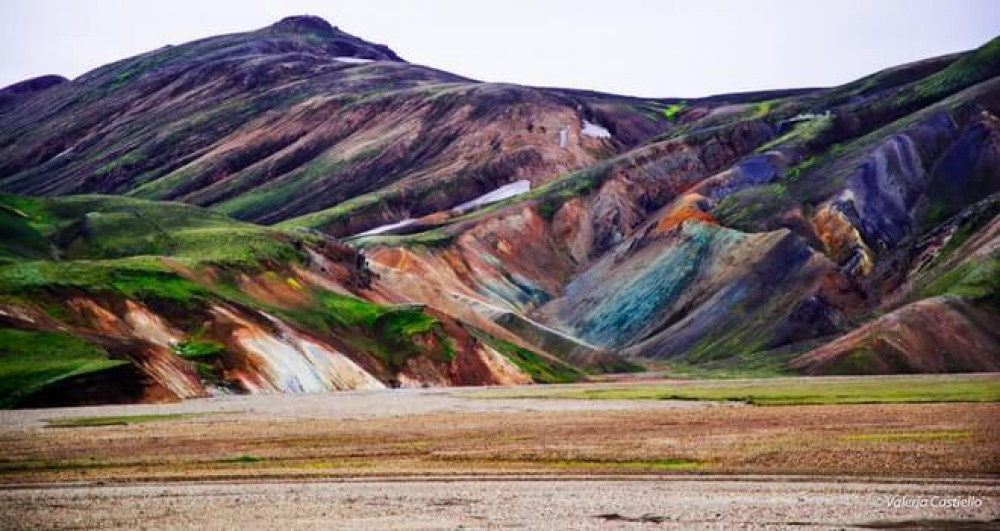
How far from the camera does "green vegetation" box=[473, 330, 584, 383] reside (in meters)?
115

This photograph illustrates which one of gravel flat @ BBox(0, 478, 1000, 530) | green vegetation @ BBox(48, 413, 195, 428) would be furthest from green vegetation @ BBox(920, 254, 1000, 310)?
gravel flat @ BBox(0, 478, 1000, 530)

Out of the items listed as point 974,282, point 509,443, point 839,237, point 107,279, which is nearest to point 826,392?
point 509,443

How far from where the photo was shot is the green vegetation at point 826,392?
6381 cm

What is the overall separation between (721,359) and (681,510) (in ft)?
342

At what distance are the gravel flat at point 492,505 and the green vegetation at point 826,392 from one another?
111 ft

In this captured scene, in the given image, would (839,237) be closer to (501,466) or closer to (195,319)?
(195,319)

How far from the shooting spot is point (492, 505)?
26.8m

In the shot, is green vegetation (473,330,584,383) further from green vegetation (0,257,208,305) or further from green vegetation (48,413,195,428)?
green vegetation (48,413,195,428)

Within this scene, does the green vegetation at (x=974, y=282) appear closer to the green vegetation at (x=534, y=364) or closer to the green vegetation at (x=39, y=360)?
the green vegetation at (x=534, y=364)

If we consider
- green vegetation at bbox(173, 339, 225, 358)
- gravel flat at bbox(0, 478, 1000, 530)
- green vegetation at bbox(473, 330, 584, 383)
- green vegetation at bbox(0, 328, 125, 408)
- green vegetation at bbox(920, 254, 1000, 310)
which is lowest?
green vegetation at bbox(473, 330, 584, 383)

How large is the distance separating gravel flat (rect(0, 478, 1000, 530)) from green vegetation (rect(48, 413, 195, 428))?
20.9 metres

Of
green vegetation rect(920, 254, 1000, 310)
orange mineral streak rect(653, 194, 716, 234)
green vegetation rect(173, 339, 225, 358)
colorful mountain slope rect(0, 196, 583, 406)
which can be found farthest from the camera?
orange mineral streak rect(653, 194, 716, 234)

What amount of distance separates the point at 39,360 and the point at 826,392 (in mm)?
47025

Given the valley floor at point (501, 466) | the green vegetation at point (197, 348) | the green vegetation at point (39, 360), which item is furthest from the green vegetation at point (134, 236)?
the valley floor at point (501, 466)
